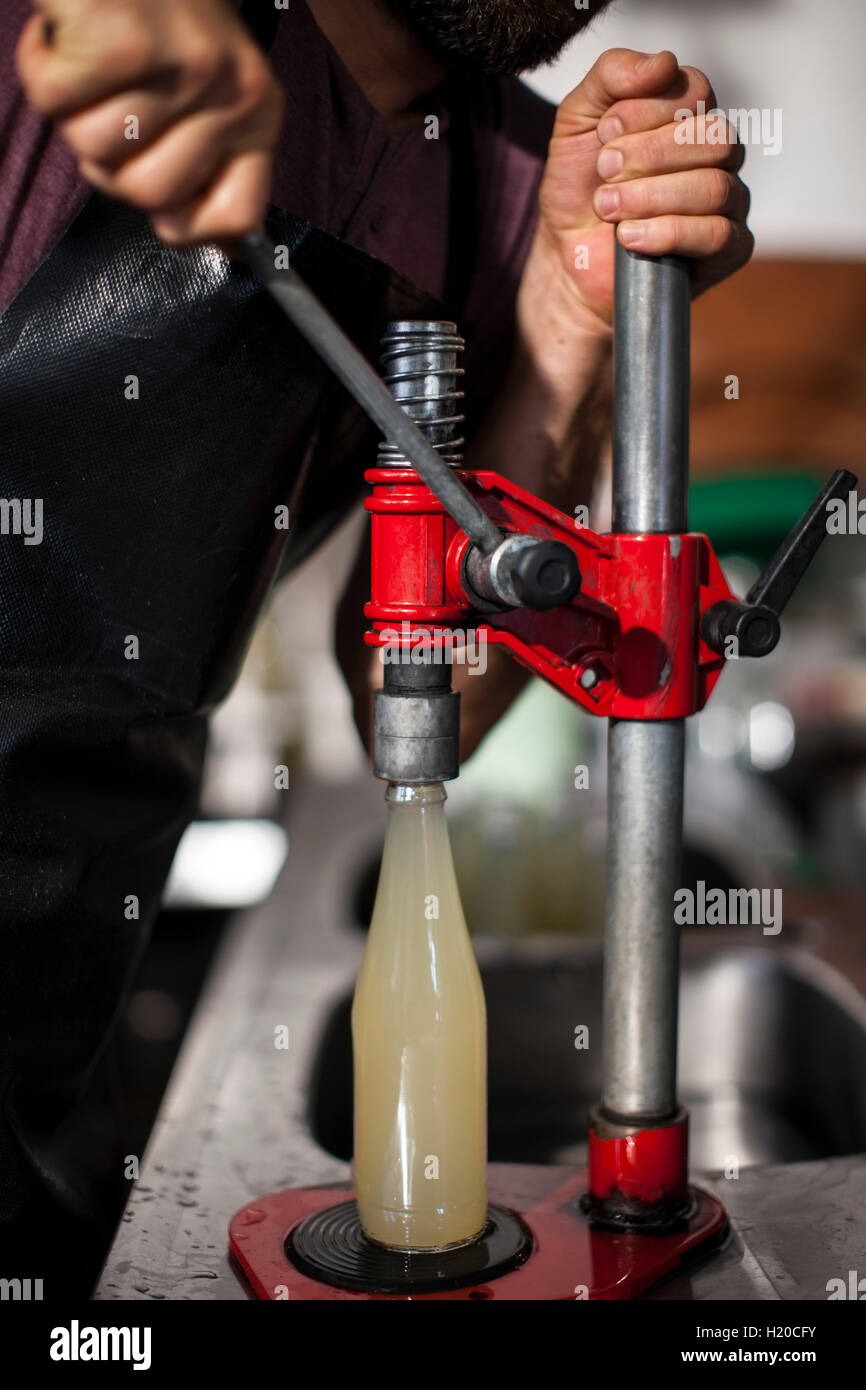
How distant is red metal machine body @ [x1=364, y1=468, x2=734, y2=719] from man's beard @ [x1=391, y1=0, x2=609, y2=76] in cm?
33

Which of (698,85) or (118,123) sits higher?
(698,85)

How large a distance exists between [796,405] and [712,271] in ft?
10.1

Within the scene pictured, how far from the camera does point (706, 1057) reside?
1.34 metres

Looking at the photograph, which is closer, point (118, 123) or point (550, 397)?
point (118, 123)

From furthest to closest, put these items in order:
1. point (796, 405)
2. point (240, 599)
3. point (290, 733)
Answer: point (796, 405)
point (290, 733)
point (240, 599)

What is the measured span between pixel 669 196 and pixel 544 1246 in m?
0.58

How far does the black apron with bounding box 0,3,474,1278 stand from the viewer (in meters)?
0.70

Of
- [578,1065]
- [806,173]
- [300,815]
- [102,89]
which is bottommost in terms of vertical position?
[578,1065]

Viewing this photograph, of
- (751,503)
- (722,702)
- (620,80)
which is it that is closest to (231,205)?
(620,80)

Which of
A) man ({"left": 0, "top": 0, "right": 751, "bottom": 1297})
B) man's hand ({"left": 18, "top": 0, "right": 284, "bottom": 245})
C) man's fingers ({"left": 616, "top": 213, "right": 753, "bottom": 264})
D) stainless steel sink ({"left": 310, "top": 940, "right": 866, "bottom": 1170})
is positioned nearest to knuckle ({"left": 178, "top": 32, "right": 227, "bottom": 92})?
man's hand ({"left": 18, "top": 0, "right": 284, "bottom": 245})

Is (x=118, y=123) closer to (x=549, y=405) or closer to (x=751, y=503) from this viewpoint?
(x=549, y=405)

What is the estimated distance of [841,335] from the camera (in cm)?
269
